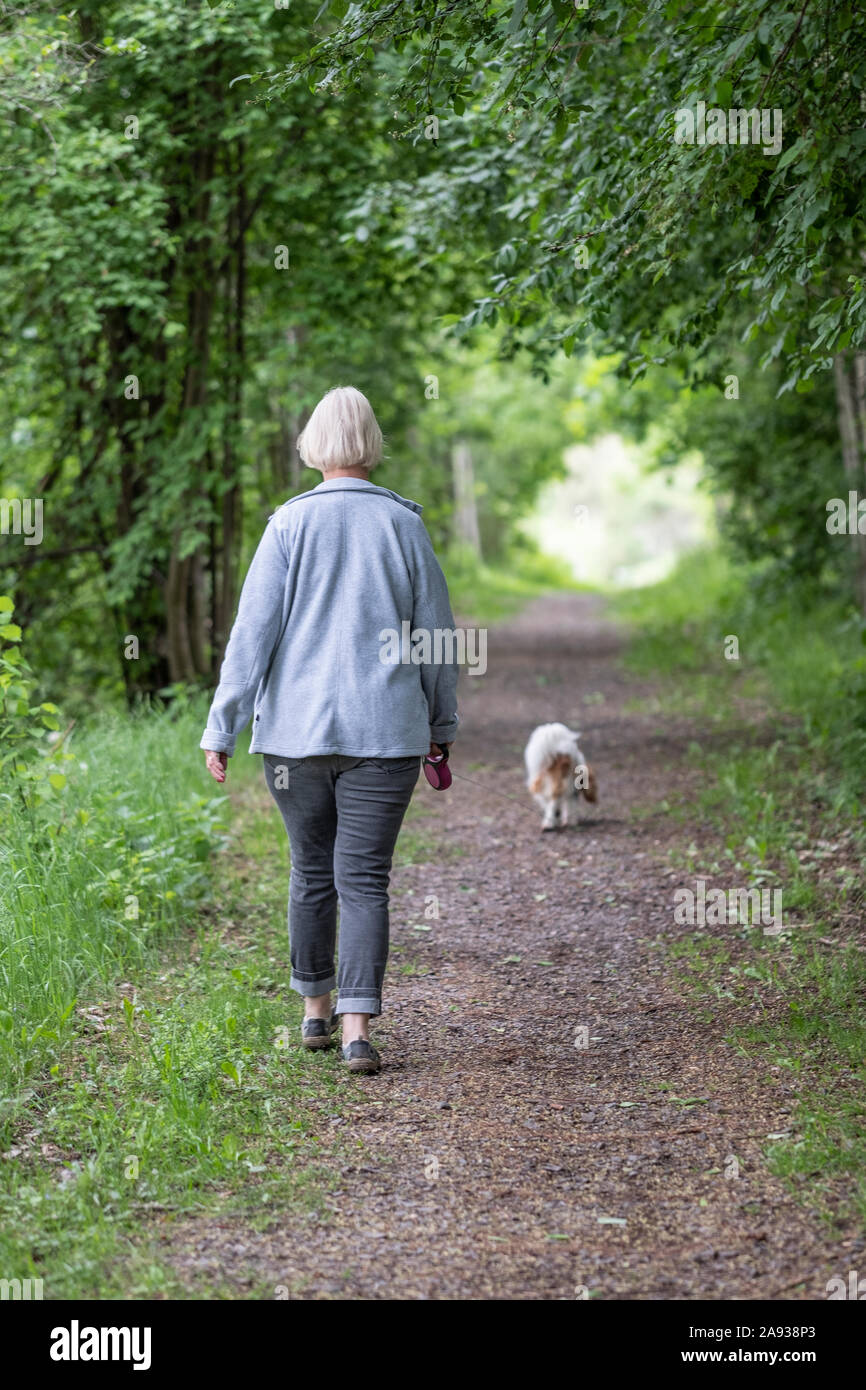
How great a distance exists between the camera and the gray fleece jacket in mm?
4168

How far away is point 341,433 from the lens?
429 cm

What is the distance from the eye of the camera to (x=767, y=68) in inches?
171

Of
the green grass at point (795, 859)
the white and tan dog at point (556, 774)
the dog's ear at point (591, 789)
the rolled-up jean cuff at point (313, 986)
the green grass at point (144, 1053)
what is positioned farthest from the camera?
the dog's ear at point (591, 789)

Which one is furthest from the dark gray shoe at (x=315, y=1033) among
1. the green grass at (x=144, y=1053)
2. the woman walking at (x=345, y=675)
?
the woman walking at (x=345, y=675)

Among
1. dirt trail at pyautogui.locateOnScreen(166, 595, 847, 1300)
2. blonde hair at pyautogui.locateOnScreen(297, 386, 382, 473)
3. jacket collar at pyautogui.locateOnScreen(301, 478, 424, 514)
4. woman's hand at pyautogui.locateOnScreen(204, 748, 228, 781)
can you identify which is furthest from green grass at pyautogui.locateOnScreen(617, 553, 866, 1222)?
blonde hair at pyautogui.locateOnScreen(297, 386, 382, 473)

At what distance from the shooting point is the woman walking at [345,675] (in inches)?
165

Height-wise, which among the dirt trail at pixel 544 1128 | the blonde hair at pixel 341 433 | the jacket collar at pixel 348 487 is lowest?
the dirt trail at pixel 544 1128

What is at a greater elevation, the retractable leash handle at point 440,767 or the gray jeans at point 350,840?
the retractable leash handle at point 440,767

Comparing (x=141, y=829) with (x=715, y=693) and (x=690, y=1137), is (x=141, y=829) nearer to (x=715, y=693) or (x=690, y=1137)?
(x=690, y=1137)

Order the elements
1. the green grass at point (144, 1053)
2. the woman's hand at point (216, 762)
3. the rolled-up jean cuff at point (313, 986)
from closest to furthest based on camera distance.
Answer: the green grass at point (144, 1053), the woman's hand at point (216, 762), the rolled-up jean cuff at point (313, 986)

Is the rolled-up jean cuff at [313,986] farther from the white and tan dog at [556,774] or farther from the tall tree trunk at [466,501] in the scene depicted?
the tall tree trunk at [466,501]

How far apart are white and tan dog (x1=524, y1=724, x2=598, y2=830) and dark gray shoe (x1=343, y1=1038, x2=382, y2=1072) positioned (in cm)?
352

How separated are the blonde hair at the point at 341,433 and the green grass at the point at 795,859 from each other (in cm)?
242
